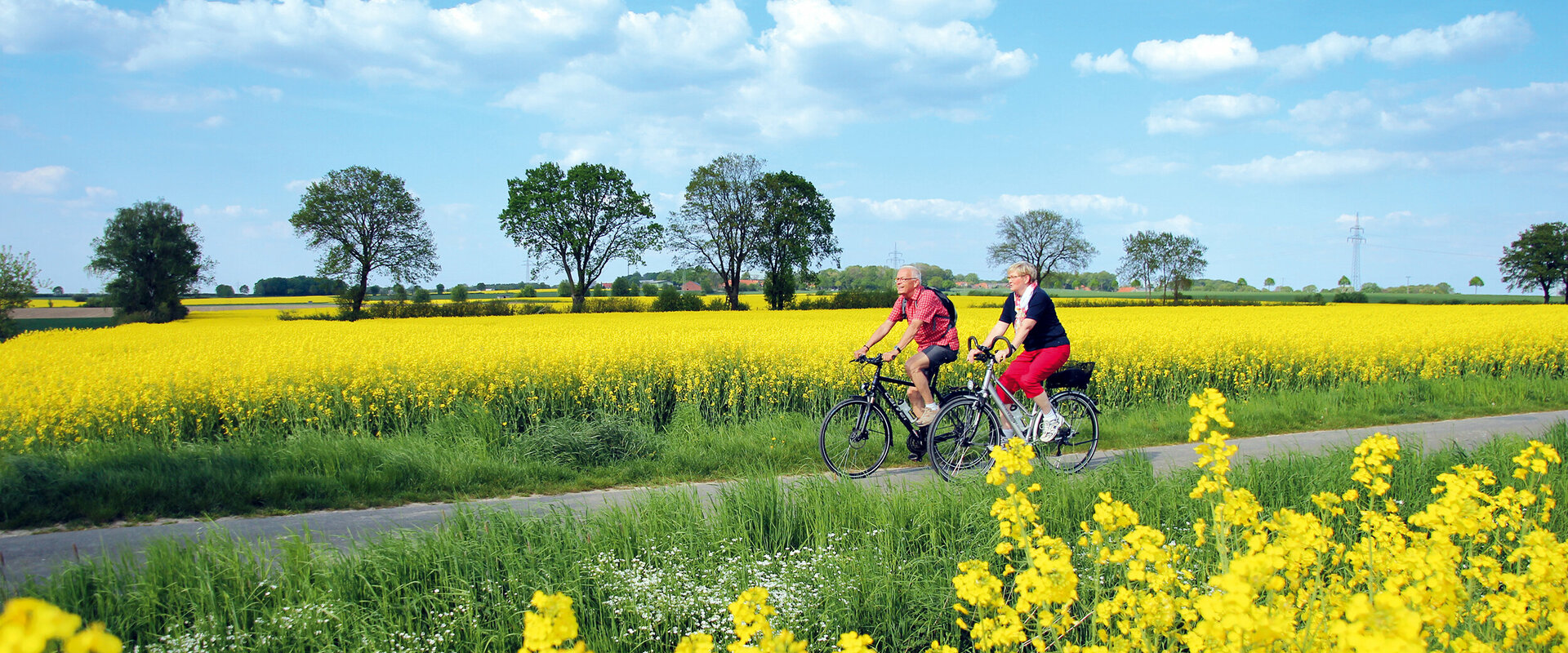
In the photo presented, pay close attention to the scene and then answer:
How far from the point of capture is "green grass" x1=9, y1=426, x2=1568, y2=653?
3482 millimetres

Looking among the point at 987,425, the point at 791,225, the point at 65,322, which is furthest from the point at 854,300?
the point at 65,322

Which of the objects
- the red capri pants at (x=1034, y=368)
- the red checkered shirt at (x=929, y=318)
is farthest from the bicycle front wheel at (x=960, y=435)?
the red checkered shirt at (x=929, y=318)

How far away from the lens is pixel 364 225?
5175cm

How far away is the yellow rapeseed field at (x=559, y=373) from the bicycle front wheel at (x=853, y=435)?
2579 millimetres

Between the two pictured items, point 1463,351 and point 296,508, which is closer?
point 296,508

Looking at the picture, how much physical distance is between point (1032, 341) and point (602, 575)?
4.91m

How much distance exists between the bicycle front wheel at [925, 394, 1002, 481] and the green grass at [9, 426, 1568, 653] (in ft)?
6.32

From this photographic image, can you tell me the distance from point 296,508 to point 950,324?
19.6ft

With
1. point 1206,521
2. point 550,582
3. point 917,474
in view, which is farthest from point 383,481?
point 1206,521

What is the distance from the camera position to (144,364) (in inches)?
411

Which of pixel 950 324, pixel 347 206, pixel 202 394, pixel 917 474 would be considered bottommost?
→ pixel 917 474

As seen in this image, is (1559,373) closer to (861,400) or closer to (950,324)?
(950,324)

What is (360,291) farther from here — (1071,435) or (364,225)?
(1071,435)

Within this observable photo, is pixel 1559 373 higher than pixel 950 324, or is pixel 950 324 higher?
pixel 950 324
